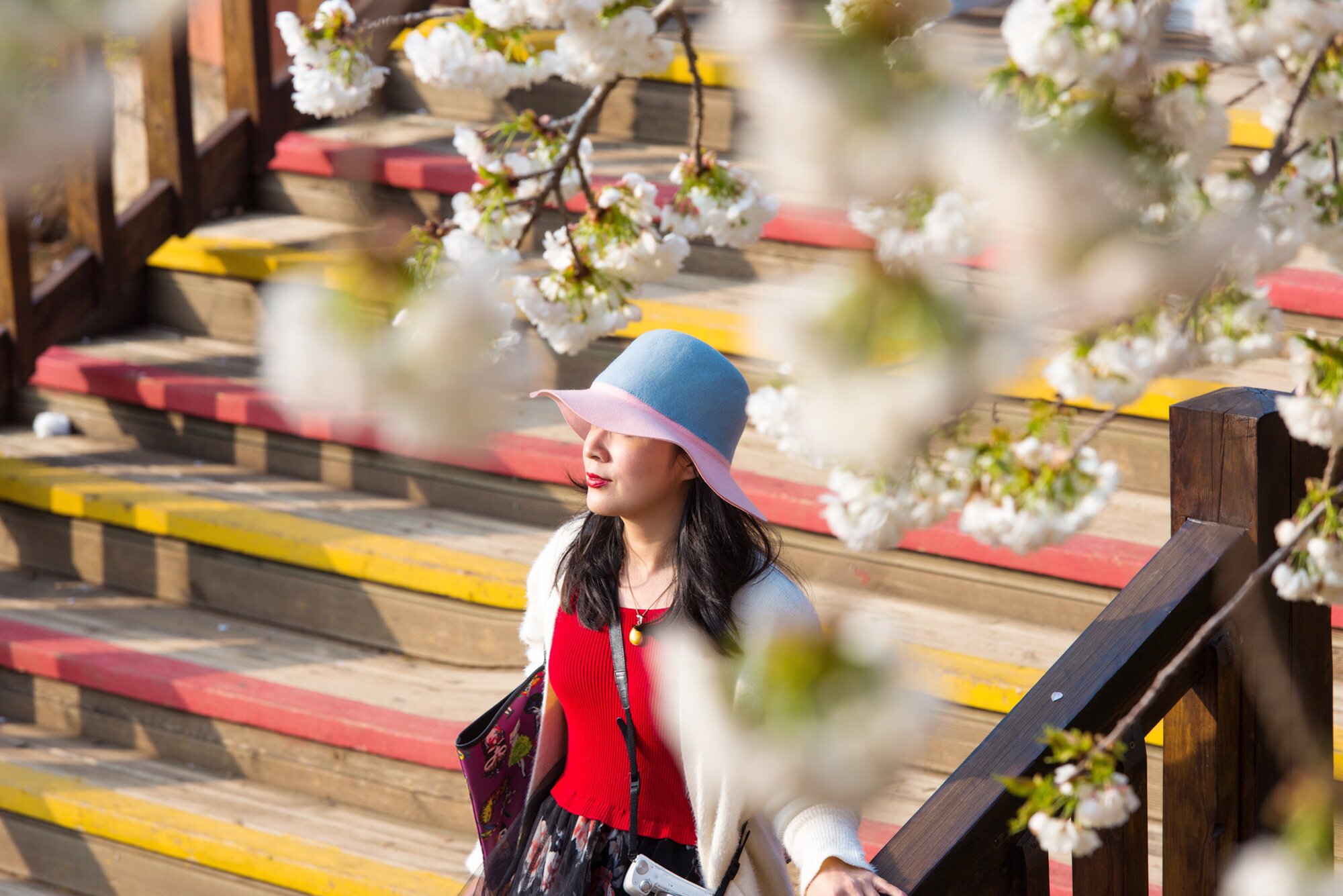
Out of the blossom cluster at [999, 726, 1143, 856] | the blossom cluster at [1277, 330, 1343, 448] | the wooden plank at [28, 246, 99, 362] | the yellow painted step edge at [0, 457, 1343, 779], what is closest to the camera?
the blossom cluster at [1277, 330, 1343, 448]

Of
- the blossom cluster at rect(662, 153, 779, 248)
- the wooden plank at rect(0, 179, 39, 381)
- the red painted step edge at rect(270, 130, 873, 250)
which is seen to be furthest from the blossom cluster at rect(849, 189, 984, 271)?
the wooden plank at rect(0, 179, 39, 381)

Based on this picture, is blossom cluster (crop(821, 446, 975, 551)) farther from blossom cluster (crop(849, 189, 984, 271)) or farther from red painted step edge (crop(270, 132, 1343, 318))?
blossom cluster (crop(849, 189, 984, 271))

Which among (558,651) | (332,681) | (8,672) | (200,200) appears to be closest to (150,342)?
(200,200)

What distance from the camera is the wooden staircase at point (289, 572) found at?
190cm

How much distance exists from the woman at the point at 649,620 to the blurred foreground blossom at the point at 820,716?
0.74 metres

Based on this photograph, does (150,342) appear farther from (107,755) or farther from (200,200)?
(107,755)

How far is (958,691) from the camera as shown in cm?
173

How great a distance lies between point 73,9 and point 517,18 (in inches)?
34.5

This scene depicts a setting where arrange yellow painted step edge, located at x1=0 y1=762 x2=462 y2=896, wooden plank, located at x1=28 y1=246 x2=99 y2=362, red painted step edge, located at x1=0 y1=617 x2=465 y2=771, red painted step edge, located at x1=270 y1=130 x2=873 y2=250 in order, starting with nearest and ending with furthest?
red painted step edge, located at x1=270 y1=130 x2=873 y2=250 < yellow painted step edge, located at x1=0 y1=762 x2=462 y2=896 < red painted step edge, located at x1=0 y1=617 x2=465 y2=771 < wooden plank, located at x1=28 y1=246 x2=99 y2=362

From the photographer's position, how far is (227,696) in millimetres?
2062

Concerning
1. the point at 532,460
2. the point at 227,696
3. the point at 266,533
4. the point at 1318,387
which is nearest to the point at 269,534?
the point at 266,533

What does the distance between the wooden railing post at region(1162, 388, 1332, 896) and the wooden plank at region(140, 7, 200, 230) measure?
1854 mm

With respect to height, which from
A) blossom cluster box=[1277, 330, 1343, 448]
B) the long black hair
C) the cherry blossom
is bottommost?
the long black hair

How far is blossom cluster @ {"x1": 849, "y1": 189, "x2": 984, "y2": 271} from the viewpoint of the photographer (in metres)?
0.29
